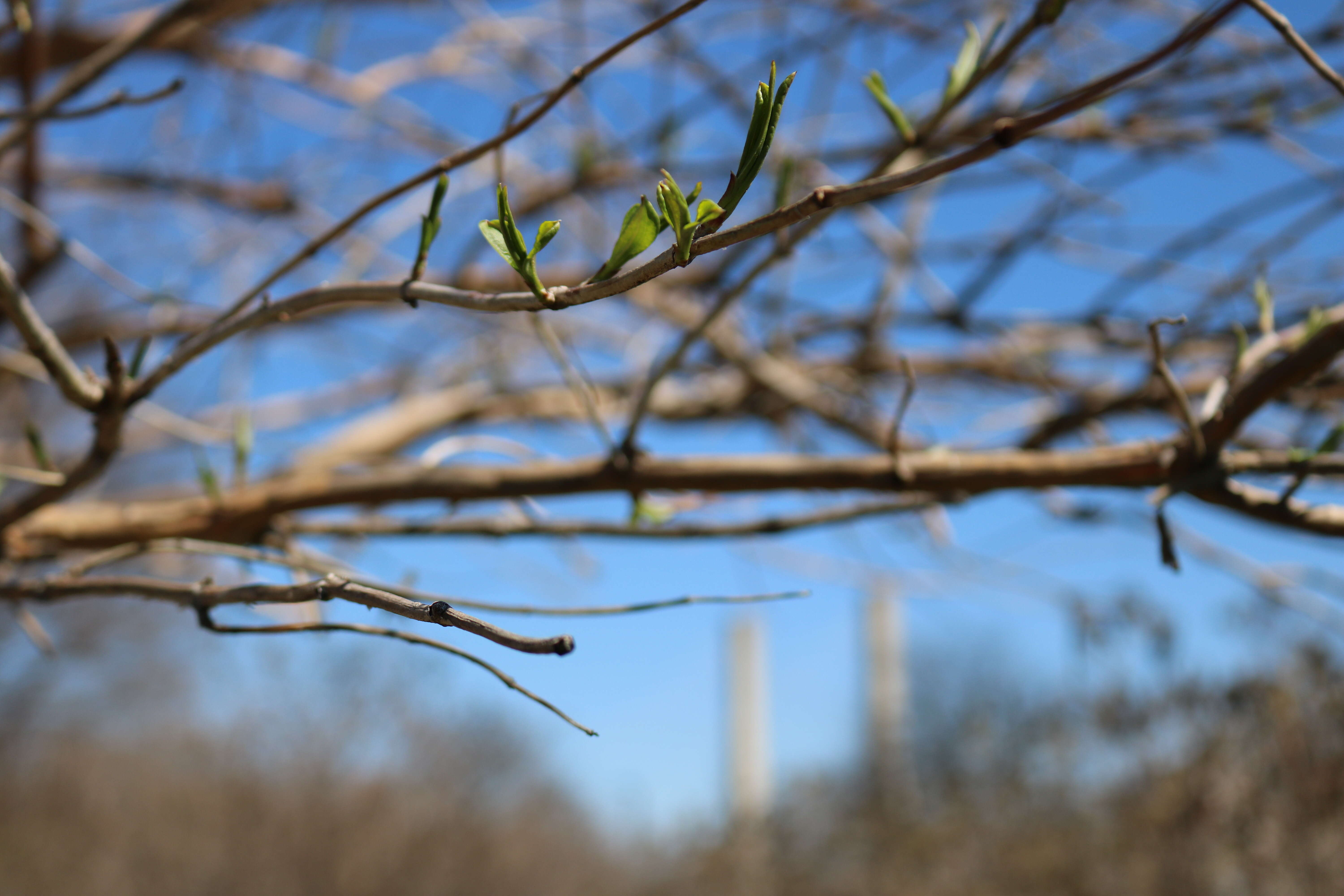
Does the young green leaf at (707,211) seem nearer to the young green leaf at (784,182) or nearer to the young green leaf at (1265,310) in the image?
the young green leaf at (784,182)

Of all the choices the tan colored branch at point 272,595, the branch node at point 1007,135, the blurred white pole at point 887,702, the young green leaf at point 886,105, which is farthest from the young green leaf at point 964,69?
the blurred white pole at point 887,702

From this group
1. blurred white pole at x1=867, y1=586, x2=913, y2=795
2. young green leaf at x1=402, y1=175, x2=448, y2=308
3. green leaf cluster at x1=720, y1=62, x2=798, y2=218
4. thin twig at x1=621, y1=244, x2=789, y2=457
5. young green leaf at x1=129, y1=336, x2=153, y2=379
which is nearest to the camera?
green leaf cluster at x1=720, y1=62, x2=798, y2=218

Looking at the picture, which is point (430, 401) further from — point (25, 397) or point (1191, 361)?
point (1191, 361)

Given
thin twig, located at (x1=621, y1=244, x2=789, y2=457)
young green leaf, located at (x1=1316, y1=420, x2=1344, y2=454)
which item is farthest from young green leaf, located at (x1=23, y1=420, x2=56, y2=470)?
young green leaf, located at (x1=1316, y1=420, x2=1344, y2=454)

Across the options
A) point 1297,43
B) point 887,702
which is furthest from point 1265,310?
point 887,702

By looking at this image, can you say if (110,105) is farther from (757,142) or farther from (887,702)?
(887,702)

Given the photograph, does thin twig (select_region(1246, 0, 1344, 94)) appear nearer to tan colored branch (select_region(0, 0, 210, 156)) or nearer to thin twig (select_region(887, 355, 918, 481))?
thin twig (select_region(887, 355, 918, 481))

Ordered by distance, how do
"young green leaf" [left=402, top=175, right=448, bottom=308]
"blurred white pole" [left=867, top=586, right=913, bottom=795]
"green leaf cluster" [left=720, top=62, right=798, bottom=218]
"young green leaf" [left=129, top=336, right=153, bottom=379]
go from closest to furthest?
"green leaf cluster" [left=720, top=62, right=798, bottom=218]
"young green leaf" [left=402, top=175, right=448, bottom=308]
"young green leaf" [left=129, top=336, right=153, bottom=379]
"blurred white pole" [left=867, top=586, right=913, bottom=795]

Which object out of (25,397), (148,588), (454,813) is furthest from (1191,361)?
(454,813)
